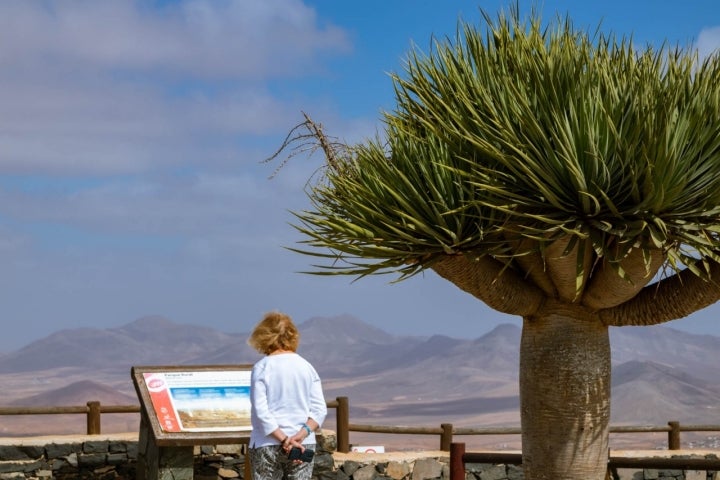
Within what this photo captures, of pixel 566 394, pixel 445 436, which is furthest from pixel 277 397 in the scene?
pixel 445 436

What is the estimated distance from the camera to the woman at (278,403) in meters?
6.92


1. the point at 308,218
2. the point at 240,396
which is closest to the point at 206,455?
the point at 240,396

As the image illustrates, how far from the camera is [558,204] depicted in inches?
277

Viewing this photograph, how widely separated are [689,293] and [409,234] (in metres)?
2.08

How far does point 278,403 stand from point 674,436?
35.4ft

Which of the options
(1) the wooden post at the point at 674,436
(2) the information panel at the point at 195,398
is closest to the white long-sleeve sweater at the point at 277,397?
(2) the information panel at the point at 195,398

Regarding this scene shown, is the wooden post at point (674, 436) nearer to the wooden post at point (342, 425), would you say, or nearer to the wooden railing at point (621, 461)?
the wooden post at point (342, 425)

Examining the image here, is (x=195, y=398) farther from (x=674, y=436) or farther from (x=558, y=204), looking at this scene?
(x=674, y=436)

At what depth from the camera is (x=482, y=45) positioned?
8312mm

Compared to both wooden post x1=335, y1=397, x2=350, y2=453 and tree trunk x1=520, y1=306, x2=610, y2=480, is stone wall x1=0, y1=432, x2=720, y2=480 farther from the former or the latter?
tree trunk x1=520, y1=306, x2=610, y2=480

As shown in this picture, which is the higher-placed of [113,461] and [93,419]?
[93,419]

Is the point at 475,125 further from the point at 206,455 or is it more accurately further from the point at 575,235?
the point at 206,455

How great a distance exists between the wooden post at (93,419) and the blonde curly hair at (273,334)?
7.21 m

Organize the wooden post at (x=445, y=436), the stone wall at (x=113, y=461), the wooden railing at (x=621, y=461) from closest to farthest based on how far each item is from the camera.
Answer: the wooden railing at (x=621, y=461) < the stone wall at (x=113, y=461) < the wooden post at (x=445, y=436)
